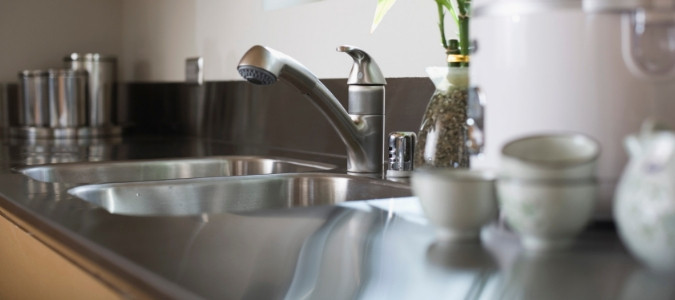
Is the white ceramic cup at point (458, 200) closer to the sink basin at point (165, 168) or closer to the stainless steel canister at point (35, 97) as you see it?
the sink basin at point (165, 168)

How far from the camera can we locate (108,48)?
284 centimetres

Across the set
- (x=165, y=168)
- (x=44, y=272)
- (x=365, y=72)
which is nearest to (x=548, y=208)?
(x=44, y=272)

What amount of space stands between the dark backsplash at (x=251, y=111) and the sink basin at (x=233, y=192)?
10.2 inches

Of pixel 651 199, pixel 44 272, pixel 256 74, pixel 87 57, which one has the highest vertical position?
pixel 87 57

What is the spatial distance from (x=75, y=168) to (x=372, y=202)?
864 millimetres

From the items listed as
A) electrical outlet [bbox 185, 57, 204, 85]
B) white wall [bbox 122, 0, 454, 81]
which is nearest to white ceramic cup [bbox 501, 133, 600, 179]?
white wall [bbox 122, 0, 454, 81]

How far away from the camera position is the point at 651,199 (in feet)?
1.45

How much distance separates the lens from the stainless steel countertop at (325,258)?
0.47 metres

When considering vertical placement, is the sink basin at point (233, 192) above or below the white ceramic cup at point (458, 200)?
below

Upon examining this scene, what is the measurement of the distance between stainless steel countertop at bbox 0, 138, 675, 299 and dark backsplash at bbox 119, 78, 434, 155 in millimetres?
639

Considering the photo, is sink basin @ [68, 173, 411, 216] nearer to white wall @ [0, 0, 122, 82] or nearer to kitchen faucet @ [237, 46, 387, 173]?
kitchen faucet @ [237, 46, 387, 173]

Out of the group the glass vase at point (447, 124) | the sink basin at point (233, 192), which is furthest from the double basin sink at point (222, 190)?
the glass vase at point (447, 124)

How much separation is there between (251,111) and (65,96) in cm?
78

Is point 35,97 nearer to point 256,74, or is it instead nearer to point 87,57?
point 87,57
